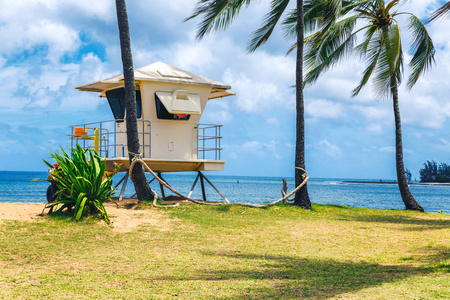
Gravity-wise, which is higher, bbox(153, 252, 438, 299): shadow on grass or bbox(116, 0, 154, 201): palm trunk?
bbox(116, 0, 154, 201): palm trunk

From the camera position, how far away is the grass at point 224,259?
6.29 metres

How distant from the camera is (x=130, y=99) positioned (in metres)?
14.7

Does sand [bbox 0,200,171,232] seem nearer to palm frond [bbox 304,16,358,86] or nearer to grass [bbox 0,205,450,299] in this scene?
grass [bbox 0,205,450,299]

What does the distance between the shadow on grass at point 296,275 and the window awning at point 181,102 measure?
8643mm

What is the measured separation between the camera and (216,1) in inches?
626

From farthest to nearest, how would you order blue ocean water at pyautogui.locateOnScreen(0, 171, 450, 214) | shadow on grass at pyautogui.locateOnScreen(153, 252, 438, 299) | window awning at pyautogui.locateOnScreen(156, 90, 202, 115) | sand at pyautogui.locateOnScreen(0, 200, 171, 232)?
blue ocean water at pyautogui.locateOnScreen(0, 171, 450, 214)
window awning at pyautogui.locateOnScreen(156, 90, 202, 115)
sand at pyautogui.locateOnScreen(0, 200, 171, 232)
shadow on grass at pyautogui.locateOnScreen(153, 252, 438, 299)

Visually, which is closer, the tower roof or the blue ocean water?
the tower roof

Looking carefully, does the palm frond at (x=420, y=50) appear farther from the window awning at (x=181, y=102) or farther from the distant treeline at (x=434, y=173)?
the distant treeline at (x=434, y=173)

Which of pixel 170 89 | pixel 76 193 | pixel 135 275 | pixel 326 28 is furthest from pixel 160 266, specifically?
pixel 326 28

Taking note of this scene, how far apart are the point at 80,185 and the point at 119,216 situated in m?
1.36

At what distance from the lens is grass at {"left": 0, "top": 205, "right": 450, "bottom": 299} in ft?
20.6

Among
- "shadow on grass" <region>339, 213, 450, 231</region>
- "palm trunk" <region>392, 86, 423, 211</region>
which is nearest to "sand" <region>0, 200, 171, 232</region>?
"shadow on grass" <region>339, 213, 450, 231</region>

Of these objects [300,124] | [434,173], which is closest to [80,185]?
[300,124]

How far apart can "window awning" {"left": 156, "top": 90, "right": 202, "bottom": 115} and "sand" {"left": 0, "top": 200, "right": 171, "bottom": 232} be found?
4.45 metres
